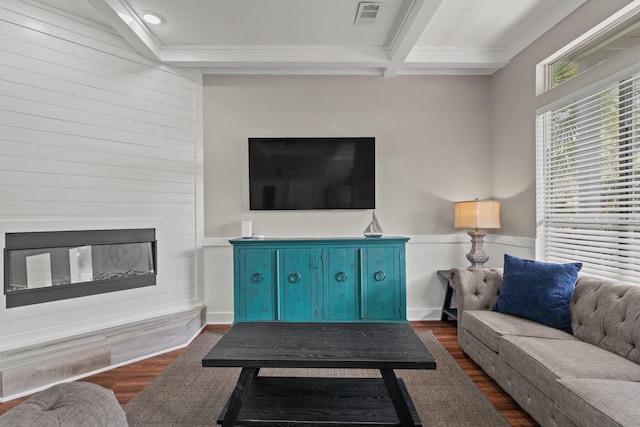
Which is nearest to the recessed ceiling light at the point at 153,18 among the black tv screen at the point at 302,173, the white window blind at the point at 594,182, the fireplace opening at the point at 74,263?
the black tv screen at the point at 302,173

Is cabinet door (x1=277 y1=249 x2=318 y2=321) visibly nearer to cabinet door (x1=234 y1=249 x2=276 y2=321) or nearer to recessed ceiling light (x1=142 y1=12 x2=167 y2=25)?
cabinet door (x1=234 y1=249 x2=276 y2=321)

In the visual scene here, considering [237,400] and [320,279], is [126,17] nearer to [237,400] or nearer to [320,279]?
[320,279]

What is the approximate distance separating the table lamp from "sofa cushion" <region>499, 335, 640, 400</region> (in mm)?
1362

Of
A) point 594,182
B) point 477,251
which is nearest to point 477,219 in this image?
point 477,251

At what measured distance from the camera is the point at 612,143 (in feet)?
7.34

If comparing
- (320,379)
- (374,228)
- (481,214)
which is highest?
(481,214)

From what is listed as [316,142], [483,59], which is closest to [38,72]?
[316,142]

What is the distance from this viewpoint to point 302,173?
3488mm

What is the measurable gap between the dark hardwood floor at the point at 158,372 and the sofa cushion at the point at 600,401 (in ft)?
1.66

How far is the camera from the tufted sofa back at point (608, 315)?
1.69m

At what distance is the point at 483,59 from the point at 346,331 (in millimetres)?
2980

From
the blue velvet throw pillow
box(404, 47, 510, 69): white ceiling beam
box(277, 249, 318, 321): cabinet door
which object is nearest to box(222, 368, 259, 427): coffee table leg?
box(277, 249, 318, 321): cabinet door

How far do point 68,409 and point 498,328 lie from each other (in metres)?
2.21

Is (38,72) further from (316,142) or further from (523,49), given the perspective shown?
(523,49)
